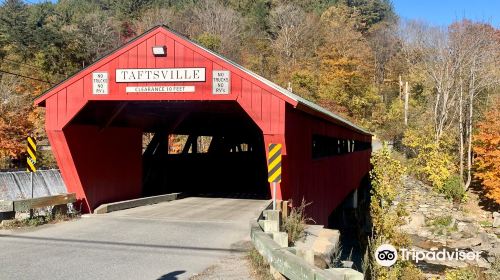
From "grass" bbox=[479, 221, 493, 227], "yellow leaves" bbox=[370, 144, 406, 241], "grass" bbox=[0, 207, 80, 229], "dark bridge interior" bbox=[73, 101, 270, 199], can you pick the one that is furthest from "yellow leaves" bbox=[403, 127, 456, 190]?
"grass" bbox=[0, 207, 80, 229]

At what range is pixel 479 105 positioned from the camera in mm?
36312

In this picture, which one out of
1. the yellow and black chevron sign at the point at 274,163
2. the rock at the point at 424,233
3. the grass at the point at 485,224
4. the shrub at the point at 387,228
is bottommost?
the rock at the point at 424,233

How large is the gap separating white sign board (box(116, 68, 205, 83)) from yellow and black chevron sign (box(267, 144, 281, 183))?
2.63m

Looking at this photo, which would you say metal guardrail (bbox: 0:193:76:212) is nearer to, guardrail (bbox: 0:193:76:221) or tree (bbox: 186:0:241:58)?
guardrail (bbox: 0:193:76:221)

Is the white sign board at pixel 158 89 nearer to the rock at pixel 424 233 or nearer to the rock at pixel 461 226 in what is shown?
the rock at pixel 424 233

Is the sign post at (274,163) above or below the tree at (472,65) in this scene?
below

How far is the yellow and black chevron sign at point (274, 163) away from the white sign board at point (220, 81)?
201cm

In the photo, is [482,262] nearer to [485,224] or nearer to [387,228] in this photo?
[485,224]

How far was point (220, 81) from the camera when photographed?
1080 centimetres

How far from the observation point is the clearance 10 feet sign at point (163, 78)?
35.5 feet

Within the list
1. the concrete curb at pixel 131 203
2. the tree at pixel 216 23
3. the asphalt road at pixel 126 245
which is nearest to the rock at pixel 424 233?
the concrete curb at pixel 131 203

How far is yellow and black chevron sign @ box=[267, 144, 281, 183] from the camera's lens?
9.46 metres

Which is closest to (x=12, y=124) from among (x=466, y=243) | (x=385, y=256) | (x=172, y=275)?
(x=385, y=256)

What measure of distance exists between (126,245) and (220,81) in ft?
A: 14.3
